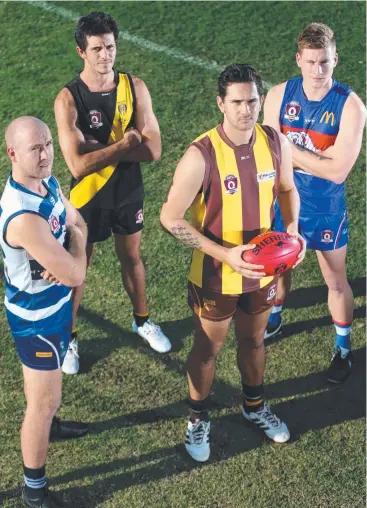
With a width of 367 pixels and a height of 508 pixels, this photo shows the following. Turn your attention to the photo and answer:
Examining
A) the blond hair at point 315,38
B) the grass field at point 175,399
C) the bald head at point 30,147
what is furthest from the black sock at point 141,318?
the blond hair at point 315,38

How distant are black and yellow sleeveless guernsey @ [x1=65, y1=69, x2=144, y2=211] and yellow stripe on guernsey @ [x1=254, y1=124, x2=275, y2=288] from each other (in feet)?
4.24

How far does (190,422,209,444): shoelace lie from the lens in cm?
552

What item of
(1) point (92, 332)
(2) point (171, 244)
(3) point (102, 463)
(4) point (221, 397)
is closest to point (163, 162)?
(2) point (171, 244)

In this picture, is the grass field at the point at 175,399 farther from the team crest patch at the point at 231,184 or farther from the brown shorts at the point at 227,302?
the team crest patch at the point at 231,184

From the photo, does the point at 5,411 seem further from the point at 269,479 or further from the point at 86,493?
the point at 269,479

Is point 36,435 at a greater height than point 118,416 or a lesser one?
greater

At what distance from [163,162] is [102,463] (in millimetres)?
3750

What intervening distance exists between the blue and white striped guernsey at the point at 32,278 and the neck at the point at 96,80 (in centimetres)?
117

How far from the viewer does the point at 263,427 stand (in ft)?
18.7

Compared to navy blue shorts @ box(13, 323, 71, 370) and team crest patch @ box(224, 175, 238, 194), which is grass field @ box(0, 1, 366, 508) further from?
team crest patch @ box(224, 175, 238, 194)

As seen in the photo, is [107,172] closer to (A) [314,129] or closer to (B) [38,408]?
(A) [314,129]

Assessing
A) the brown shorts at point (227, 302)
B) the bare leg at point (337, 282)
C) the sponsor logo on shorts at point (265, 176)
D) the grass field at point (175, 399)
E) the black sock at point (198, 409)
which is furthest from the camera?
the bare leg at point (337, 282)

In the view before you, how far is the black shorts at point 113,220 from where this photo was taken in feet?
19.7

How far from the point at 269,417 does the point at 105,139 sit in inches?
90.1
